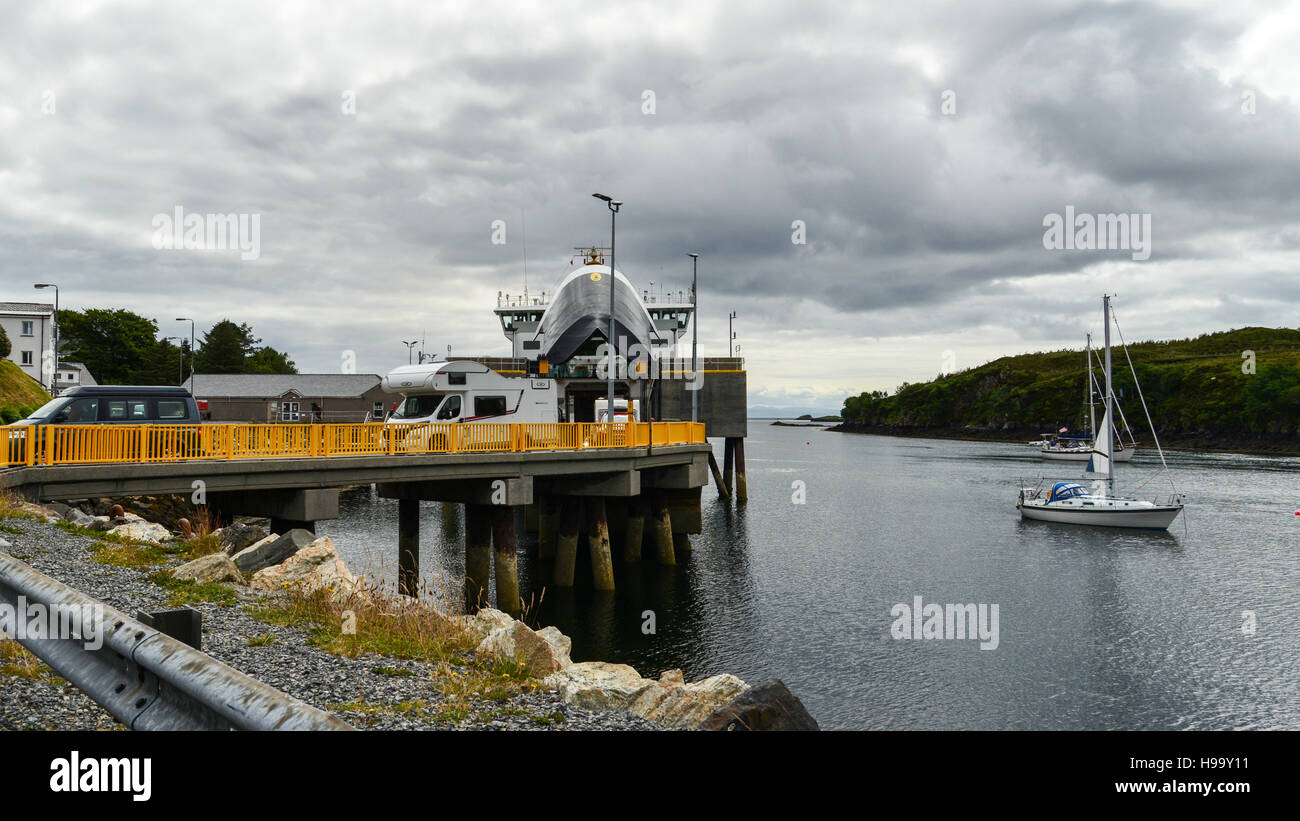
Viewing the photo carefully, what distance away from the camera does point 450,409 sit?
78.3 ft

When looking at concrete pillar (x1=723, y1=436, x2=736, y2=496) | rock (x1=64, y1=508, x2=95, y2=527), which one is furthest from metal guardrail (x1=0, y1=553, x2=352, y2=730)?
concrete pillar (x1=723, y1=436, x2=736, y2=496)

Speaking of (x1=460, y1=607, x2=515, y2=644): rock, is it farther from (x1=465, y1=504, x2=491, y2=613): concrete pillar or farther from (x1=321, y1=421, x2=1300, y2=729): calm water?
(x1=465, y1=504, x2=491, y2=613): concrete pillar

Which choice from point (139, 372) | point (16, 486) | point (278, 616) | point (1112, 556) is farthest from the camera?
point (139, 372)

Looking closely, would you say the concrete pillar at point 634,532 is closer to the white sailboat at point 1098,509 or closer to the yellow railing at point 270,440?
the yellow railing at point 270,440

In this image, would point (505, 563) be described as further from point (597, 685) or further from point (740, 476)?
point (740, 476)

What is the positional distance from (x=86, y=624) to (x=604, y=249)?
193 ft

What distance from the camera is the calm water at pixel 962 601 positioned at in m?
17.3

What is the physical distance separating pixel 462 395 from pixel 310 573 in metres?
11.8

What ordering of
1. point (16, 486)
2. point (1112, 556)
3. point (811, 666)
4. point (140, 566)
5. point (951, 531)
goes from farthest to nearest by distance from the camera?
1. point (951, 531)
2. point (1112, 556)
3. point (811, 666)
4. point (16, 486)
5. point (140, 566)

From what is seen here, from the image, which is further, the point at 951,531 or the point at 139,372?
the point at 139,372

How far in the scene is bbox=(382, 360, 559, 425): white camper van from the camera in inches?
936

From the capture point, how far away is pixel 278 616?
9.34 metres
